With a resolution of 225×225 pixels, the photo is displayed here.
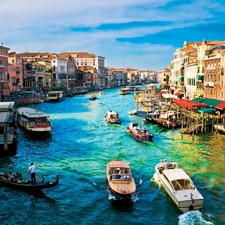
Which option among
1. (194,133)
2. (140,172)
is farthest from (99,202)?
(194,133)

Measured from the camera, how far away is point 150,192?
14914mm

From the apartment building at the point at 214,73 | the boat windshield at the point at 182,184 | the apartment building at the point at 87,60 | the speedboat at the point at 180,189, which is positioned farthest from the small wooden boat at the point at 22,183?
the apartment building at the point at 87,60

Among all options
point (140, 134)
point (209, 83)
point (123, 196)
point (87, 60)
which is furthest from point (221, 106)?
point (87, 60)

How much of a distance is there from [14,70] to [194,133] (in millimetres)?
42706

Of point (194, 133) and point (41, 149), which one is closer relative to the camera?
point (41, 149)

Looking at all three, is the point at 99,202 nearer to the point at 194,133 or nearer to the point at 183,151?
the point at 183,151

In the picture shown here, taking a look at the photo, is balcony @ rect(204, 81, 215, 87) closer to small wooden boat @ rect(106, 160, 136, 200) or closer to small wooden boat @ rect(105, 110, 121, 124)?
small wooden boat @ rect(105, 110, 121, 124)

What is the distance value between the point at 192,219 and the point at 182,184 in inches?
81.4

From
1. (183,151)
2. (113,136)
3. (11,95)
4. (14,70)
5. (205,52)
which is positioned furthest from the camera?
(14,70)

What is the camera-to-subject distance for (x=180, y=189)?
1361cm

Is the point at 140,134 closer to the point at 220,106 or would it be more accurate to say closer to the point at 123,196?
the point at 220,106

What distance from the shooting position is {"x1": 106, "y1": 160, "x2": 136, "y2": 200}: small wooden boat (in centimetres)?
1358

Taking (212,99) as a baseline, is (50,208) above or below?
below

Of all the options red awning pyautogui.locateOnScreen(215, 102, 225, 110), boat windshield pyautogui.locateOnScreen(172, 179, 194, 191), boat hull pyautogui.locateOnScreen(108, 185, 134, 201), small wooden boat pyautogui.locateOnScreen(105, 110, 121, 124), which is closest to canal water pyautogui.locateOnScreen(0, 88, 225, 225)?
boat hull pyautogui.locateOnScreen(108, 185, 134, 201)
